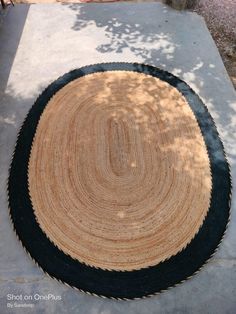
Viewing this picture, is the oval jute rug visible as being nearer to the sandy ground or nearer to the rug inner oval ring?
the rug inner oval ring

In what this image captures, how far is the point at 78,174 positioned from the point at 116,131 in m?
0.93

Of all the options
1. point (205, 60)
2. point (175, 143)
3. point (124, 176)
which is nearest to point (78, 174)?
point (124, 176)

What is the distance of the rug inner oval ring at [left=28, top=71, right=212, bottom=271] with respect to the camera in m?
4.38

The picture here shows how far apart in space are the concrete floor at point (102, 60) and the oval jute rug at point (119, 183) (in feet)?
0.45

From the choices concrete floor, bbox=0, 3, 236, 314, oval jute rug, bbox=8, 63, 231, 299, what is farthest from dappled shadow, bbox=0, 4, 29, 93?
oval jute rug, bbox=8, 63, 231, 299

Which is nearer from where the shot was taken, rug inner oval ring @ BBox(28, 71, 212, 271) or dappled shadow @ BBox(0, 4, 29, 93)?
rug inner oval ring @ BBox(28, 71, 212, 271)

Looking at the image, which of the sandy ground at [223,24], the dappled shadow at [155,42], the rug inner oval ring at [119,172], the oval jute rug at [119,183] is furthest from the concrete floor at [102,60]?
the rug inner oval ring at [119,172]

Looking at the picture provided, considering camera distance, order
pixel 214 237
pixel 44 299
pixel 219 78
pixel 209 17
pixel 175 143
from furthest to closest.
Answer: pixel 209 17, pixel 219 78, pixel 175 143, pixel 214 237, pixel 44 299

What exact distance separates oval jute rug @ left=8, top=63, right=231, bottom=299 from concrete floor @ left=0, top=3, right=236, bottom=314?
14 cm

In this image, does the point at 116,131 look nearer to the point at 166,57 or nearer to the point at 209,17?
the point at 166,57

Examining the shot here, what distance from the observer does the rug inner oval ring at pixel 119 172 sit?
4.38 metres

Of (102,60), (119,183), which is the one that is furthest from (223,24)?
(119,183)

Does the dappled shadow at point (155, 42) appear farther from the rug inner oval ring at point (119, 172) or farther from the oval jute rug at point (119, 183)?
the rug inner oval ring at point (119, 172)

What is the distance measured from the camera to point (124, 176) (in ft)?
16.1
